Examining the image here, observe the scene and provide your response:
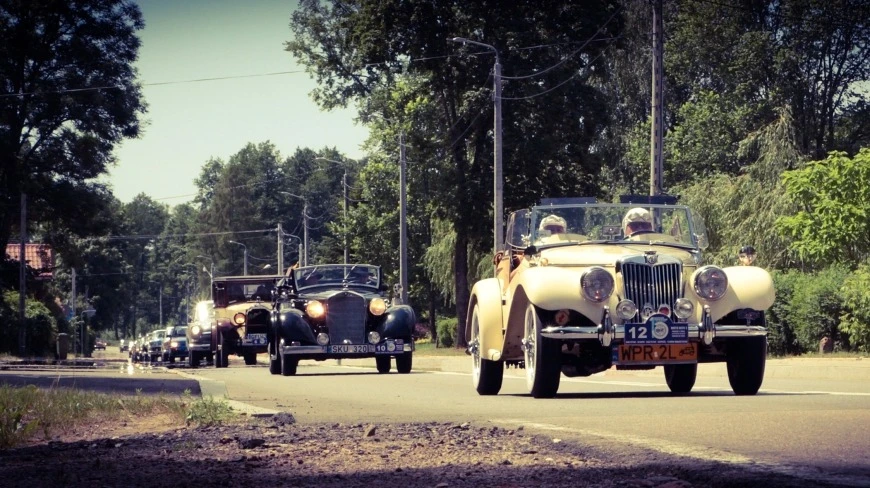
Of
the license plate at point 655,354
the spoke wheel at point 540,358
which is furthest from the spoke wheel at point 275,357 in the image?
the license plate at point 655,354

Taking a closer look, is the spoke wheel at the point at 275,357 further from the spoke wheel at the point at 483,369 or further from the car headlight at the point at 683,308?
the car headlight at the point at 683,308

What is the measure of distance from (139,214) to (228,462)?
185145mm

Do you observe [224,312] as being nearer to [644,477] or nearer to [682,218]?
[682,218]

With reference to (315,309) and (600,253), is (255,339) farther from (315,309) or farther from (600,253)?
(600,253)

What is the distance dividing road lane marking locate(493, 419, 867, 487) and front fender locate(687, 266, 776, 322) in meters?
4.20

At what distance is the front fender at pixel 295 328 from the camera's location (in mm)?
24766

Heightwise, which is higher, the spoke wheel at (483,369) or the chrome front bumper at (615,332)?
the chrome front bumper at (615,332)

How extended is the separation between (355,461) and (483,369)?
770 centimetres

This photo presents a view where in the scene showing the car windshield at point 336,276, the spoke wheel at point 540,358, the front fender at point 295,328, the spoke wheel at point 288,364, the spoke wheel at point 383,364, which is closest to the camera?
the spoke wheel at point 540,358

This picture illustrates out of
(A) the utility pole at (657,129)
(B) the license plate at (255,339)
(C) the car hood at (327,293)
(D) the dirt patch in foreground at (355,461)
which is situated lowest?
(D) the dirt patch in foreground at (355,461)

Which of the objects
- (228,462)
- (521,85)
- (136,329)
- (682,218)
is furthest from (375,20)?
(136,329)

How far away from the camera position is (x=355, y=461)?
8594 mm

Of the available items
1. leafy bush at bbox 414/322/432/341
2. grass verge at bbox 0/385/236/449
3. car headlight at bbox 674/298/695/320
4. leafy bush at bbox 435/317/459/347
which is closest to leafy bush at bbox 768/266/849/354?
car headlight at bbox 674/298/695/320

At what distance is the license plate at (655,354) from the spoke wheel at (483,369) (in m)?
2.30
